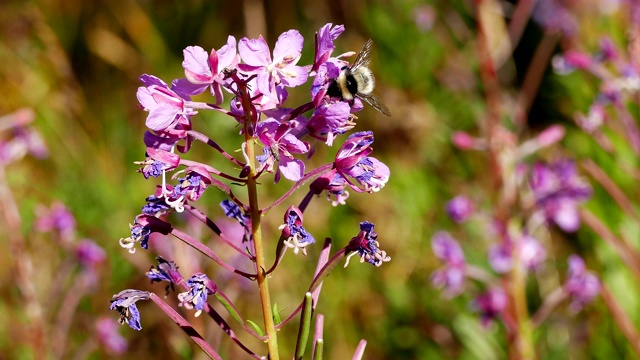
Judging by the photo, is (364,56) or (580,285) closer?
(364,56)

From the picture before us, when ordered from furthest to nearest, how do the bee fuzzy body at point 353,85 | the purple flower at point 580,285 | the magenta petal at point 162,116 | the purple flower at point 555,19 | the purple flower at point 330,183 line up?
the purple flower at point 555,19 → the purple flower at point 580,285 → the bee fuzzy body at point 353,85 → the purple flower at point 330,183 → the magenta petal at point 162,116

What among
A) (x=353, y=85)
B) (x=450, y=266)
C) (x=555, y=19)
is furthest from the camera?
(x=555, y=19)

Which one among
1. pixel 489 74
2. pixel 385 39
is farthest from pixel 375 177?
pixel 385 39

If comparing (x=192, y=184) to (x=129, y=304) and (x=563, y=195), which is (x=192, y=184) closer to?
(x=129, y=304)

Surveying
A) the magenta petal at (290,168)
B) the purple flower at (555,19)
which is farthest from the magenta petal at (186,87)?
the purple flower at (555,19)

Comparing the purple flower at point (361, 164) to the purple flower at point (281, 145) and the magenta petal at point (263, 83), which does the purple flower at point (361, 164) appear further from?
the magenta petal at point (263, 83)

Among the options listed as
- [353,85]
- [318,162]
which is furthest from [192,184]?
[318,162]
